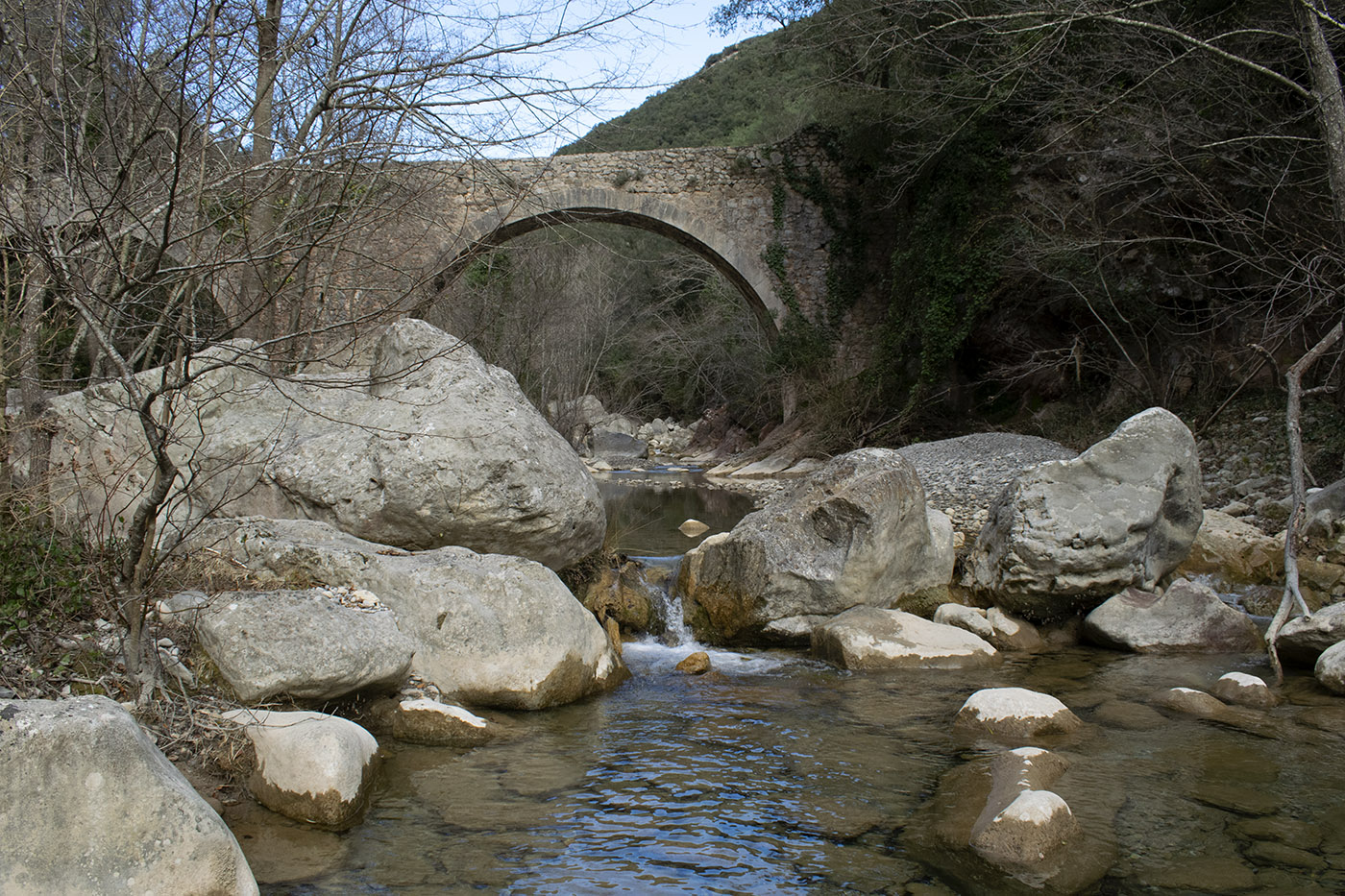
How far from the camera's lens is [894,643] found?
5.53 metres

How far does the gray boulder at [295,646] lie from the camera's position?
3662 mm

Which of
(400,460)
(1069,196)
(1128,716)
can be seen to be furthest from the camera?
(1069,196)

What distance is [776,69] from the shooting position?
52.4 feet

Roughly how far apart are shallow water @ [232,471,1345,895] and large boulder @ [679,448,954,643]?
46.0 inches

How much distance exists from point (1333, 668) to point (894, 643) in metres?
2.18

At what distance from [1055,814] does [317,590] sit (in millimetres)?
3138

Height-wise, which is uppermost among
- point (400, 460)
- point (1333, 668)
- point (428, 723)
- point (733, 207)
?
point (733, 207)

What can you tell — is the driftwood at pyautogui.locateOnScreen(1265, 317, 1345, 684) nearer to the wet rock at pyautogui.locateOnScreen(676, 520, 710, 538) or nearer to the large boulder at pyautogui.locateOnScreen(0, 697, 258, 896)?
the large boulder at pyautogui.locateOnScreen(0, 697, 258, 896)

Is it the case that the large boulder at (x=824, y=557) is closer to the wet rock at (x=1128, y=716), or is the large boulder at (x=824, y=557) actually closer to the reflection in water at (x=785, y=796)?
the reflection in water at (x=785, y=796)

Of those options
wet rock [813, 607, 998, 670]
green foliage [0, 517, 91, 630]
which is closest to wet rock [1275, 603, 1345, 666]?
wet rock [813, 607, 998, 670]

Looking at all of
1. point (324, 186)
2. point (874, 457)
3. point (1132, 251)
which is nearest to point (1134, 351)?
point (1132, 251)

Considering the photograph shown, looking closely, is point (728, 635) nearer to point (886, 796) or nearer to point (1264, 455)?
point (886, 796)

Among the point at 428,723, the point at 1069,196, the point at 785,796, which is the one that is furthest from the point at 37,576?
the point at 1069,196

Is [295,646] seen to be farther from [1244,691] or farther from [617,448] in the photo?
[617,448]
